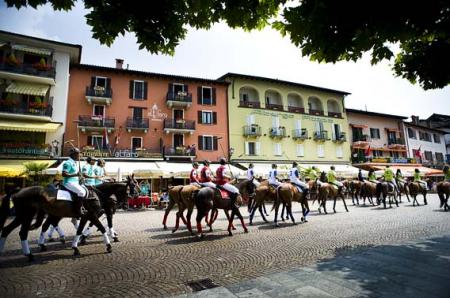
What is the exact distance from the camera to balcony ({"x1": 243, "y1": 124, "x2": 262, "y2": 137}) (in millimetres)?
31148

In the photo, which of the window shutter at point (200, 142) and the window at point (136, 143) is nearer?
the window at point (136, 143)

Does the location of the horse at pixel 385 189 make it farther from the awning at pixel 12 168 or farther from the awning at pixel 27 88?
the awning at pixel 27 88

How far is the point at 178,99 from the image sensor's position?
93.4 feet

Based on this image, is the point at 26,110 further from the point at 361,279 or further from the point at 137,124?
the point at 361,279

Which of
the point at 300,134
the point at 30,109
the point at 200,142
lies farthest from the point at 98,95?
the point at 300,134

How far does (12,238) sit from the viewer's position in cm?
851

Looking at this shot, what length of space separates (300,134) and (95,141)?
24399 mm

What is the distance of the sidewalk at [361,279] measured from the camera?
379 cm

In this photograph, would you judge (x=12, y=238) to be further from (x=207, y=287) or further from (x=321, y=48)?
(x=321, y=48)

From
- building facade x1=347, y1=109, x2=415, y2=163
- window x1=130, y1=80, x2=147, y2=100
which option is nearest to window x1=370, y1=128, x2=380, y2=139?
building facade x1=347, y1=109, x2=415, y2=163

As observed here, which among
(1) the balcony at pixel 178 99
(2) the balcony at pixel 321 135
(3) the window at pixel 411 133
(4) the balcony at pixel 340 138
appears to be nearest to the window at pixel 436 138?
(3) the window at pixel 411 133

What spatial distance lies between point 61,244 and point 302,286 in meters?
6.99

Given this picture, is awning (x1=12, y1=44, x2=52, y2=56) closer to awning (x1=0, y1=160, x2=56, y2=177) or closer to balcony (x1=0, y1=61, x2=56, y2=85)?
balcony (x1=0, y1=61, x2=56, y2=85)

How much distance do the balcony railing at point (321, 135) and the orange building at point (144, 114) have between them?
13.2 metres
